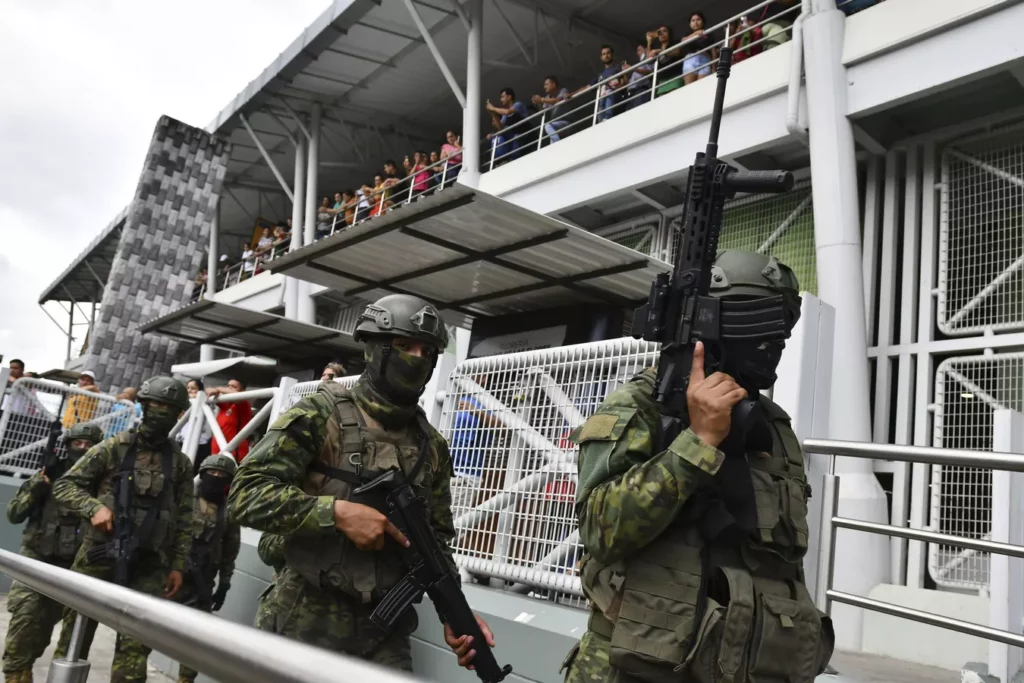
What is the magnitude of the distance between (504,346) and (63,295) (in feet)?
99.3

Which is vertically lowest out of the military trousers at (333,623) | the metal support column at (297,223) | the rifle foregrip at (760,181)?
the military trousers at (333,623)

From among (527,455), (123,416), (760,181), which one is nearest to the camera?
(760,181)

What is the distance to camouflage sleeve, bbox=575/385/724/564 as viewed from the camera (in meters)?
1.74

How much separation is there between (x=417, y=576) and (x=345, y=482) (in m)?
0.39

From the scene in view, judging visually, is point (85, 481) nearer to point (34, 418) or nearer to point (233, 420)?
point (233, 420)

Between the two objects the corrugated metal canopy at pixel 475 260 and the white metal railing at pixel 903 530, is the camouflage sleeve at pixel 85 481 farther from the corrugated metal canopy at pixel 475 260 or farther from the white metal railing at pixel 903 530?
the white metal railing at pixel 903 530

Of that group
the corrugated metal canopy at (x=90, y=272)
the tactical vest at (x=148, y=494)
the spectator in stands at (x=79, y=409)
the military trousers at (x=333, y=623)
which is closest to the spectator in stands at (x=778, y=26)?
the tactical vest at (x=148, y=494)

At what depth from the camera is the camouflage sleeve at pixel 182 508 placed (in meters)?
4.76

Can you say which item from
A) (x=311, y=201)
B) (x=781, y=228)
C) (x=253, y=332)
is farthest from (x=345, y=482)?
(x=311, y=201)

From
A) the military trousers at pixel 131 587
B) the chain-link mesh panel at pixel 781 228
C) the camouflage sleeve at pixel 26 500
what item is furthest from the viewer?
the chain-link mesh panel at pixel 781 228

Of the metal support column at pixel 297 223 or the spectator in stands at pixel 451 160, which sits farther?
the metal support column at pixel 297 223

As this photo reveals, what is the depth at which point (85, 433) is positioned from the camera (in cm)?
638

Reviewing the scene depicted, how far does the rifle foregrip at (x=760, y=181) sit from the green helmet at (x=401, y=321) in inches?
49.1

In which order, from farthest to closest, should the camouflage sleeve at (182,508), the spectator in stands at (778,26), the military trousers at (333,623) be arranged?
the spectator in stands at (778,26)
the camouflage sleeve at (182,508)
the military trousers at (333,623)
